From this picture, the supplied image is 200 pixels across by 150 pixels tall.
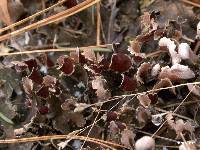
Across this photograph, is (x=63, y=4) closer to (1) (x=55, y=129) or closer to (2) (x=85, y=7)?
(2) (x=85, y=7)

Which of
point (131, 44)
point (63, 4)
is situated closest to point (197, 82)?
point (131, 44)

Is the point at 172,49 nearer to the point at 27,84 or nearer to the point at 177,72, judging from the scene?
the point at 177,72

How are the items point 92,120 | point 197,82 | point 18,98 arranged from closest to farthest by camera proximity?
1. point 197,82
2. point 92,120
3. point 18,98

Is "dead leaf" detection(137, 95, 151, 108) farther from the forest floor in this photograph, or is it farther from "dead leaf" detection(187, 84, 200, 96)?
"dead leaf" detection(187, 84, 200, 96)

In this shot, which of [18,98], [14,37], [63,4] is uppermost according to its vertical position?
[63,4]

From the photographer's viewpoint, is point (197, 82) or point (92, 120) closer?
point (197, 82)

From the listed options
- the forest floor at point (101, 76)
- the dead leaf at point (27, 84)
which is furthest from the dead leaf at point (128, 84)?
the dead leaf at point (27, 84)

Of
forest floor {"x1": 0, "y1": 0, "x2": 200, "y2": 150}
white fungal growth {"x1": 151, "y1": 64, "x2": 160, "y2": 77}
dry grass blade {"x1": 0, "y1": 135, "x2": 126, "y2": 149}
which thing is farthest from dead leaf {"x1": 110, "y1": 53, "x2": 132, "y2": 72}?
dry grass blade {"x1": 0, "y1": 135, "x2": 126, "y2": 149}

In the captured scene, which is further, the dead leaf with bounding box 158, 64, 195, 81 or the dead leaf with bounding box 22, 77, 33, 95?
the dead leaf with bounding box 22, 77, 33, 95
